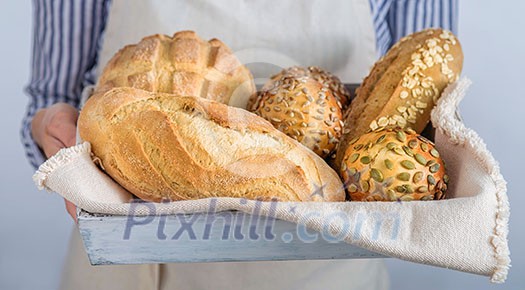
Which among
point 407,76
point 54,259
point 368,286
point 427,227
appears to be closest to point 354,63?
point 407,76

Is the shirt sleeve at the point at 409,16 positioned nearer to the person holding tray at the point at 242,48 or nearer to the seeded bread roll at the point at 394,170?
the person holding tray at the point at 242,48

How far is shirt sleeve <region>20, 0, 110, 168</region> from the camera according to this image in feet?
3.84

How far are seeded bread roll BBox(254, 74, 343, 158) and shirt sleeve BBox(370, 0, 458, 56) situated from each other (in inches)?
15.8

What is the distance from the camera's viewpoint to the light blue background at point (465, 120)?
1.48m

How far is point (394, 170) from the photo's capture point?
0.67 meters

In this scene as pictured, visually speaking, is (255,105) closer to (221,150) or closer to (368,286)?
(221,150)

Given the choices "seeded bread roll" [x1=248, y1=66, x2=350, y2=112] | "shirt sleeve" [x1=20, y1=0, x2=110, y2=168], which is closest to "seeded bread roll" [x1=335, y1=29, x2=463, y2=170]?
"seeded bread roll" [x1=248, y1=66, x2=350, y2=112]

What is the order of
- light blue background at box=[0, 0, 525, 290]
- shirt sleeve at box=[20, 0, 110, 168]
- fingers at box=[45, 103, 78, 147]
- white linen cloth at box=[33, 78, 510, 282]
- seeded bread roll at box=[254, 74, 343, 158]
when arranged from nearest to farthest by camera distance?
white linen cloth at box=[33, 78, 510, 282], seeded bread roll at box=[254, 74, 343, 158], fingers at box=[45, 103, 78, 147], shirt sleeve at box=[20, 0, 110, 168], light blue background at box=[0, 0, 525, 290]

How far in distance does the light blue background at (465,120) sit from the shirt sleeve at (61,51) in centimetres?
38

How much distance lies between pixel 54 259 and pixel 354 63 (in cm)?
97

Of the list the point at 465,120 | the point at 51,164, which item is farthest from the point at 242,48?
the point at 465,120

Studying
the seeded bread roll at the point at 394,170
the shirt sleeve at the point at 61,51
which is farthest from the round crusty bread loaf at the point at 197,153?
the shirt sleeve at the point at 61,51

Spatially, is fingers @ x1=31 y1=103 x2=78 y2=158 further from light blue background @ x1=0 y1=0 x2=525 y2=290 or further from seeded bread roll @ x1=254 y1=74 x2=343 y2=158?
light blue background @ x1=0 y1=0 x2=525 y2=290

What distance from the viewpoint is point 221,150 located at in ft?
2.24
